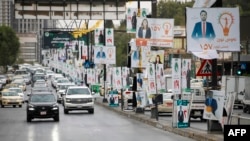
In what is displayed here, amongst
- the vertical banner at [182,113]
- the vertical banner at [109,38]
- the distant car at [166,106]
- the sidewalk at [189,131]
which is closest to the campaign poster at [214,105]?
the sidewalk at [189,131]

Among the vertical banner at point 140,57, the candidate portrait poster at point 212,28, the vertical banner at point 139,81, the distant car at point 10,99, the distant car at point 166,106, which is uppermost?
the candidate portrait poster at point 212,28

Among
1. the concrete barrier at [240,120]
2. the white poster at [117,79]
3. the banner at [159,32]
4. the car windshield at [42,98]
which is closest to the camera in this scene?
the concrete barrier at [240,120]

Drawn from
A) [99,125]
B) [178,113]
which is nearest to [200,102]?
[99,125]

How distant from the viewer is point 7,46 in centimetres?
17538

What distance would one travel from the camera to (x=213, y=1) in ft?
90.6

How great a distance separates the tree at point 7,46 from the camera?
17312 cm

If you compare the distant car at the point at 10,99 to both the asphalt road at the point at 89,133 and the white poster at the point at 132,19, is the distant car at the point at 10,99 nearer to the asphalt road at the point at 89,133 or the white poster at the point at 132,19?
the white poster at the point at 132,19

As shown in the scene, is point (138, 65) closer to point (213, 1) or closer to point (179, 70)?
point (179, 70)

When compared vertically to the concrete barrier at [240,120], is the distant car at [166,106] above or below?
below

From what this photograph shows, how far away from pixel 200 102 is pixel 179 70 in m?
6.38

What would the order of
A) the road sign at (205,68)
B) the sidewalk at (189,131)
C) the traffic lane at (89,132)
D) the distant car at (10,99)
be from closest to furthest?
the sidewalk at (189,131), the road sign at (205,68), the traffic lane at (89,132), the distant car at (10,99)

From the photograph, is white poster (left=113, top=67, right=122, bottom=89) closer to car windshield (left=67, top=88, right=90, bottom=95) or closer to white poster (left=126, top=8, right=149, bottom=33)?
car windshield (left=67, top=88, right=90, bottom=95)

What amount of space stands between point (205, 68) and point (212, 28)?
3648 millimetres

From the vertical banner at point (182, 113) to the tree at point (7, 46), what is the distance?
13964 centimetres
